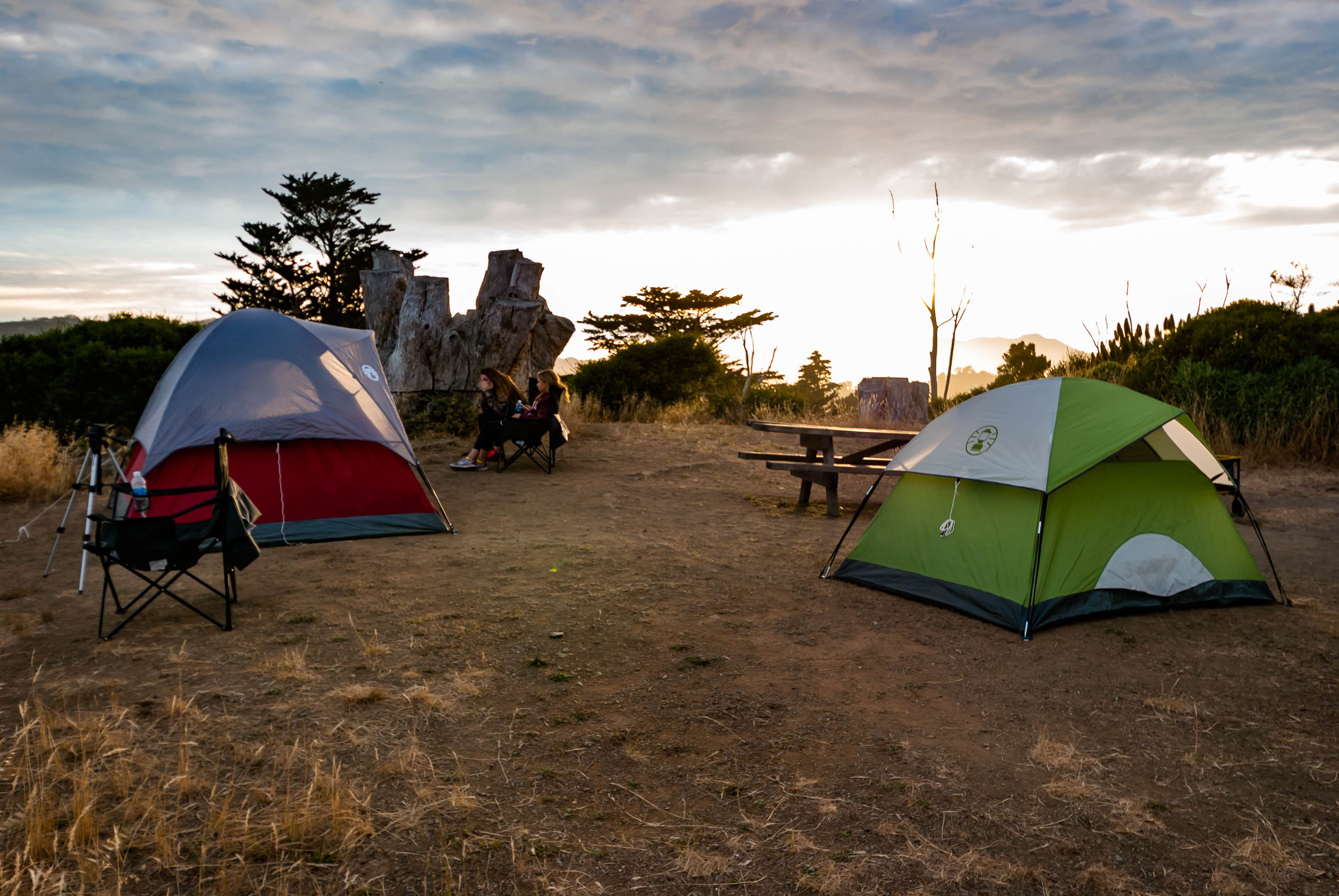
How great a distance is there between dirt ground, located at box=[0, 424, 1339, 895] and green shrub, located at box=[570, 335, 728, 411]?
1161cm

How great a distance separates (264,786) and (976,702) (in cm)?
300

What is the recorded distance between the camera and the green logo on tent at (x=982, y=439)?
5.49m

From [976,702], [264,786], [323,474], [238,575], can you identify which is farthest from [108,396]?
[976,702]

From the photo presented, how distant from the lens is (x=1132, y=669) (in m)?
4.41

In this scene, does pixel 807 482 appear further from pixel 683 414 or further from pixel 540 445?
pixel 683 414

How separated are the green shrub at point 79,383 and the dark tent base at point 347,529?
5.85 m

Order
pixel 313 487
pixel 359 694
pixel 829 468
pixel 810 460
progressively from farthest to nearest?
pixel 810 460 → pixel 829 468 → pixel 313 487 → pixel 359 694

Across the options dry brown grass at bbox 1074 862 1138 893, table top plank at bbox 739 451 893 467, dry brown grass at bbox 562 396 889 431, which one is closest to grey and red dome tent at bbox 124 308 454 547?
table top plank at bbox 739 451 893 467

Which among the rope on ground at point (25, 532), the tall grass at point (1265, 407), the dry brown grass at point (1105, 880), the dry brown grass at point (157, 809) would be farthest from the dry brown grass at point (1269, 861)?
the tall grass at point (1265, 407)

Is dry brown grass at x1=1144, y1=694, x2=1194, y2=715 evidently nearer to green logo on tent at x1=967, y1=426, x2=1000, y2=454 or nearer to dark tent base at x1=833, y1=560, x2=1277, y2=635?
dark tent base at x1=833, y1=560, x2=1277, y2=635

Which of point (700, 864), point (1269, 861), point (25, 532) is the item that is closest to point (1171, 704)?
point (1269, 861)

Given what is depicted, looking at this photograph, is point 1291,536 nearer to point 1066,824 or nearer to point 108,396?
point 1066,824

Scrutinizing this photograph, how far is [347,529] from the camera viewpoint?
6.96 metres

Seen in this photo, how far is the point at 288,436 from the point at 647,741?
4439mm
